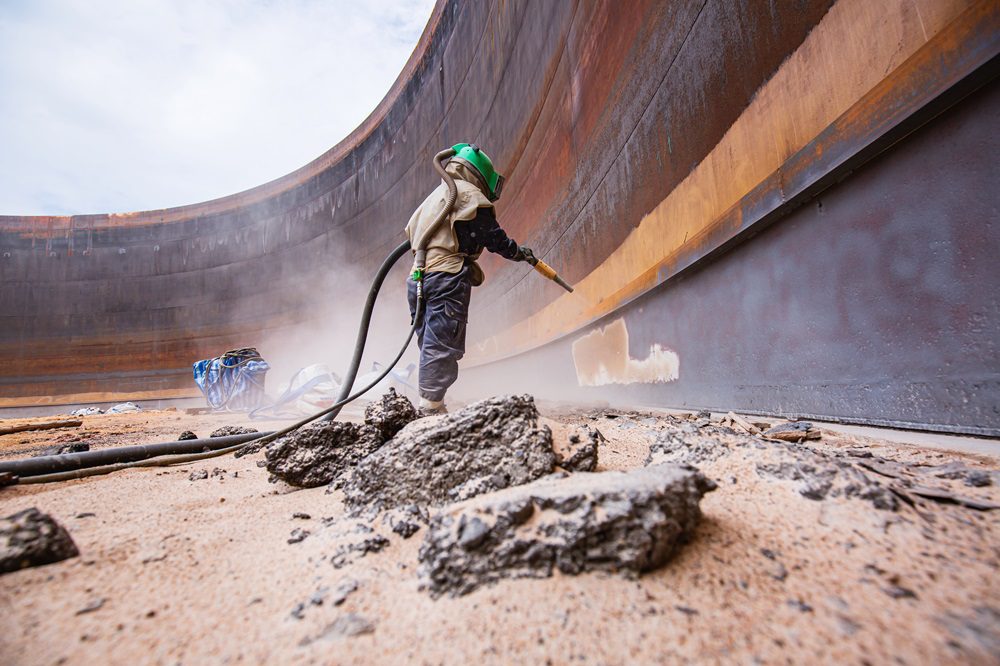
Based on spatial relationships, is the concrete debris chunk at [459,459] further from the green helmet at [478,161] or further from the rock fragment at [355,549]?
the green helmet at [478,161]

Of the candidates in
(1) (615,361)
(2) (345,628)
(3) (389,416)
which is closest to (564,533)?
(2) (345,628)

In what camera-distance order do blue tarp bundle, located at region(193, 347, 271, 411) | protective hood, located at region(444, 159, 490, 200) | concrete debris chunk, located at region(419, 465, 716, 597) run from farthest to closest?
1. blue tarp bundle, located at region(193, 347, 271, 411)
2. protective hood, located at region(444, 159, 490, 200)
3. concrete debris chunk, located at region(419, 465, 716, 597)

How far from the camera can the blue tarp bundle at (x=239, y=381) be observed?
5.12 metres

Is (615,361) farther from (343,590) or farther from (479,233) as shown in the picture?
(343,590)

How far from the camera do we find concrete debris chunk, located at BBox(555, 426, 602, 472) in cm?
87

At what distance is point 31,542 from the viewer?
24.2 inches

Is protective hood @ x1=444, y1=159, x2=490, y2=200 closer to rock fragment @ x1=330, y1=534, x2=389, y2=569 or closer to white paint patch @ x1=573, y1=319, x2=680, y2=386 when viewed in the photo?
white paint patch @ x1=573, y1=319, x2=680, y2=386

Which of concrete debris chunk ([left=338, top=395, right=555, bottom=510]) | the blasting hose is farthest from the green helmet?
concrete debris chunk ([left=338, top=395, right=555, bottom=510])

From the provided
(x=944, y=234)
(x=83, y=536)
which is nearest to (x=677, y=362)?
(x=944, y=234)

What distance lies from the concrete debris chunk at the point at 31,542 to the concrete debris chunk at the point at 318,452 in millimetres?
434

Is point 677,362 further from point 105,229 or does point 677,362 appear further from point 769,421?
point 105,229

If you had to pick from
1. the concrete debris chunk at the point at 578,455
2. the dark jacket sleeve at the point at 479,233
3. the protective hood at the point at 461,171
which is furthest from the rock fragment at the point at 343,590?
the protective hood at the point at 461,171

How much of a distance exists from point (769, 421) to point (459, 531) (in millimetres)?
1229

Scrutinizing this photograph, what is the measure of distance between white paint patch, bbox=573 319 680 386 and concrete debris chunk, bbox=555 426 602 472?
3.93ft
